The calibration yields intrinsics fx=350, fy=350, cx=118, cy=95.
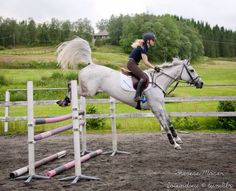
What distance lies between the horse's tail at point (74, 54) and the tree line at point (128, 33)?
4179 cm

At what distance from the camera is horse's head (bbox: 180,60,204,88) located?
738 centimetres

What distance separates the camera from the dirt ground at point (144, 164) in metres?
4.95

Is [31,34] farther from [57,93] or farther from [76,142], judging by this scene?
[76,142]

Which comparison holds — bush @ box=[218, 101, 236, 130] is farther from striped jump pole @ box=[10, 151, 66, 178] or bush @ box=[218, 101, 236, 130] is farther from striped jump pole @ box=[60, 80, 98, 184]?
striped jump pole @ box=[60, 80, 98, 184]

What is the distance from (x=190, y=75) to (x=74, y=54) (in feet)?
8.16

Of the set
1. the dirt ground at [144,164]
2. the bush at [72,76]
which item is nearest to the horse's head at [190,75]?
the dirt ground at [144,164]

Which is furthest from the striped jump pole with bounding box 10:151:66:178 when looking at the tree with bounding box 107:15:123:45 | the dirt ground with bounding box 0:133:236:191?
the tree with bounding box 107:15:123:45

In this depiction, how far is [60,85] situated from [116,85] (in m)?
24.2

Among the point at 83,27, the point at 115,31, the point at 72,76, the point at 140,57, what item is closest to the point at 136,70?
the point at 140,57

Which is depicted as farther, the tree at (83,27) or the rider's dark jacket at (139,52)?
the tree at (83,27)

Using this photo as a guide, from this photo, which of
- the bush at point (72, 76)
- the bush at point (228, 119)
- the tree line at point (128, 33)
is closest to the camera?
the bush at point (228, 119)

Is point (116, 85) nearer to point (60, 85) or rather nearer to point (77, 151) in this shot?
point (77, 151)

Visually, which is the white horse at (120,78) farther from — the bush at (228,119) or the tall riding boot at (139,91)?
the bush at (228,119)

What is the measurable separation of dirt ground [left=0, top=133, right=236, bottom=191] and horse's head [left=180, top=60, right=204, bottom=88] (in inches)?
58.1
